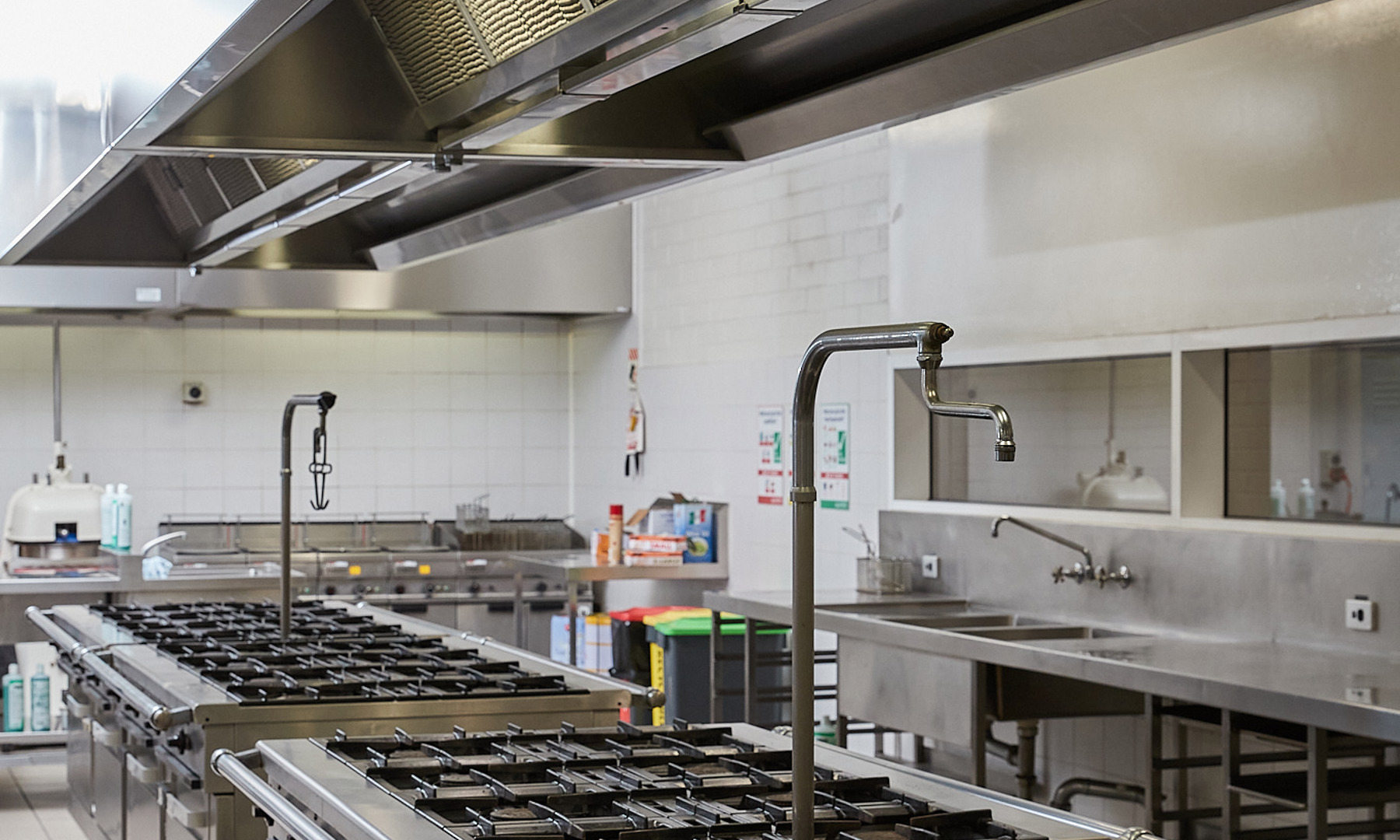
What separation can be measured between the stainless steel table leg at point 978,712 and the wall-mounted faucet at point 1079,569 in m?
0.67

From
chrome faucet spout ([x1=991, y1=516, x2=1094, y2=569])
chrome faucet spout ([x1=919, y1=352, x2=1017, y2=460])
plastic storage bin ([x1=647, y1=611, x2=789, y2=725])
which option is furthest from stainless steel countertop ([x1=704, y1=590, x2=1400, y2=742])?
chrome faucet spout ([x1=919, y1=352, x2=1017, y2=460])

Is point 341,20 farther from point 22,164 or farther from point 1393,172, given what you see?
point 1393,172

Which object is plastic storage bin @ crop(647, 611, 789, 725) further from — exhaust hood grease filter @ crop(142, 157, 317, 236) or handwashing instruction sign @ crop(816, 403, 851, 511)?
exhaust hood grease filter @ crop(142, 157, 317, 236)

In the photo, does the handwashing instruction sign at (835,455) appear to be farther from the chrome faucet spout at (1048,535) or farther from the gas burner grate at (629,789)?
the gas burner grate at (629,789)

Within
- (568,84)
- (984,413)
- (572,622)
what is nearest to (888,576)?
(572,622)

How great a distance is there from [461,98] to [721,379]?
4359mm

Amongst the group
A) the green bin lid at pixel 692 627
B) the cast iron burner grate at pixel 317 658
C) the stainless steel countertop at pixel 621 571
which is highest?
the cast iron burner grate at pixel 317 658

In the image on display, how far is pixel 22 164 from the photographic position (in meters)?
4.10

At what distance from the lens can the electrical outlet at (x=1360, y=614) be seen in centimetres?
378

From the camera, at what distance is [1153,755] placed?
3.66 metres

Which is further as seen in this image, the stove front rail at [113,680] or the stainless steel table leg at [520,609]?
the stainless steel table leg at [520,609]

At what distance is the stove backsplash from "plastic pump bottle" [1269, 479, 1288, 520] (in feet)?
0.88

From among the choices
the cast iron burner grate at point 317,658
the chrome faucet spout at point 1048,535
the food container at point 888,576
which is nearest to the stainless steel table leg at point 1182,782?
the chrome faucet spout at point 1048,535

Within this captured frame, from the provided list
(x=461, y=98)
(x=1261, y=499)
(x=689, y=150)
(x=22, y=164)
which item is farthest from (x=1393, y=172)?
(x=22, y=164)
